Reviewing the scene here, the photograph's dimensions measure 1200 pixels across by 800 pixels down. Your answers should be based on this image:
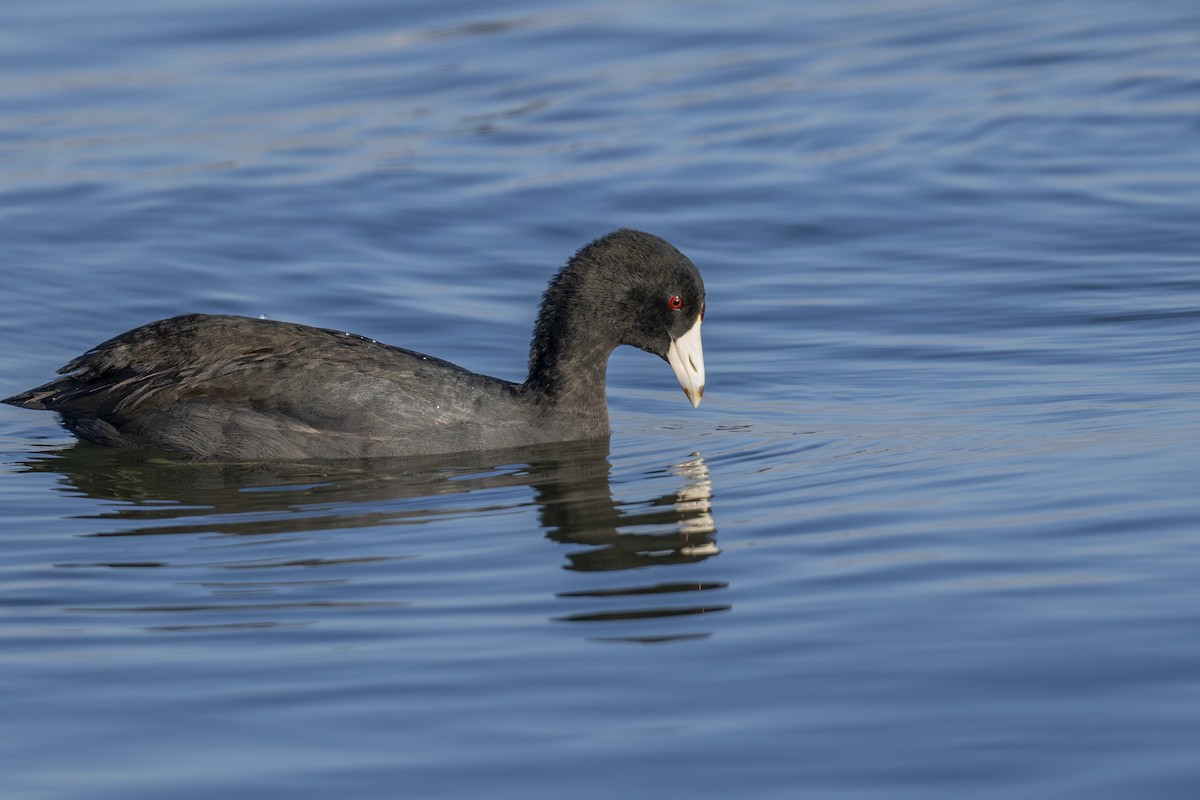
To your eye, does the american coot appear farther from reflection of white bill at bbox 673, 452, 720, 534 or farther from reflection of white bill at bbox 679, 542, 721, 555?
reflection of white bill at bbox 679, 542, 721, 555

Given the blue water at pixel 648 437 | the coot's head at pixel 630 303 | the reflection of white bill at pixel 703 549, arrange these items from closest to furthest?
the blue water at pixel 648 437 < the reflection of white bill at pixel 703 549 < the coot's head at pixel 630 303

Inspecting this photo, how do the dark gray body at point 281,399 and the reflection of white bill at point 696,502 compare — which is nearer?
the reflection of white bill at point 696,502

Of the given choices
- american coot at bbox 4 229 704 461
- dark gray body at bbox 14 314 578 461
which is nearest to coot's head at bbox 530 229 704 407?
american coot at bbox 4 229 704 461

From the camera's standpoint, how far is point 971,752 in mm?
4664

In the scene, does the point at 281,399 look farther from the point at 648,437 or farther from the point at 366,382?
the point at 648,437

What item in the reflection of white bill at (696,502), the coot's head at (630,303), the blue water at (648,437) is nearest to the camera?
the blue water at (648,437)

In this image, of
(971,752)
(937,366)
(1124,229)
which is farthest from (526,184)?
(971,752)

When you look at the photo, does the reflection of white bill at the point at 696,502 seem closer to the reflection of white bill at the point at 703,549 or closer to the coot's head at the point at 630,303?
the reflection of white bill at the point at 703,549

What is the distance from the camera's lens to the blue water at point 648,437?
492 cm

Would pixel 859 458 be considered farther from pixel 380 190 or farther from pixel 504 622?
pixel 380 190

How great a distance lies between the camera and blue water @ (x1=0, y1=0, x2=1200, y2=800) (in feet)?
16.1

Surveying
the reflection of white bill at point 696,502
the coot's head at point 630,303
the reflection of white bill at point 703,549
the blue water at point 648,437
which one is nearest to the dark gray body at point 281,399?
the blue water at point 648,437

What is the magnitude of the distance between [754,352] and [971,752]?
6.00 meters

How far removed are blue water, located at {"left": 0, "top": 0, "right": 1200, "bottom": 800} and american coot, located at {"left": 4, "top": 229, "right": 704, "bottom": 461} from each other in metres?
0.19
